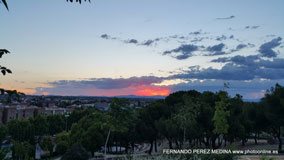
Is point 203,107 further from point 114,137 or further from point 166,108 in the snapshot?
point 114,137

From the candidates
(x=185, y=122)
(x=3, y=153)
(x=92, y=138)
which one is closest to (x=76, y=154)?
(x=92, y=138)

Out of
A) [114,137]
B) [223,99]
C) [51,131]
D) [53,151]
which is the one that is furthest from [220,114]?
[51,131]

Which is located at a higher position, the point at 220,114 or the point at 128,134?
the point at 220,114

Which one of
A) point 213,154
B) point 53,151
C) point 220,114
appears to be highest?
point 220,114

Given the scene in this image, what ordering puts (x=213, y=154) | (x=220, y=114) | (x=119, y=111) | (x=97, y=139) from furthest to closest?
(x=97, y=139), (x=119, y=111), (x=220, y=114), (x=213, y=154)

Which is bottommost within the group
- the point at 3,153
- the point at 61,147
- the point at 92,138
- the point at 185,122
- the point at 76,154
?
the point at 61,147

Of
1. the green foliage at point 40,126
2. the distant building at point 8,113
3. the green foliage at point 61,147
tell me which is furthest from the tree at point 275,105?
the distant building at point 8,113

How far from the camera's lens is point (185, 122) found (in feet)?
141

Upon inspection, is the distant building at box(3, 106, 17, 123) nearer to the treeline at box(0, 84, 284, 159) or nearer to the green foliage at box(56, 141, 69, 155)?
the treeline at box(0, 84, 284, 159)

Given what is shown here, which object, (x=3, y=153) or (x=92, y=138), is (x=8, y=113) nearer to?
(x=92, y=138)

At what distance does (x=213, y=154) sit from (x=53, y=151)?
1529 inches

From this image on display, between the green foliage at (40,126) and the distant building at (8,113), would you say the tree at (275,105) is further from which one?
the distant building at (8,113)

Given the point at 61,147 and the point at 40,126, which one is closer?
the point at 61,147

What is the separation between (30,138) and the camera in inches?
2813
